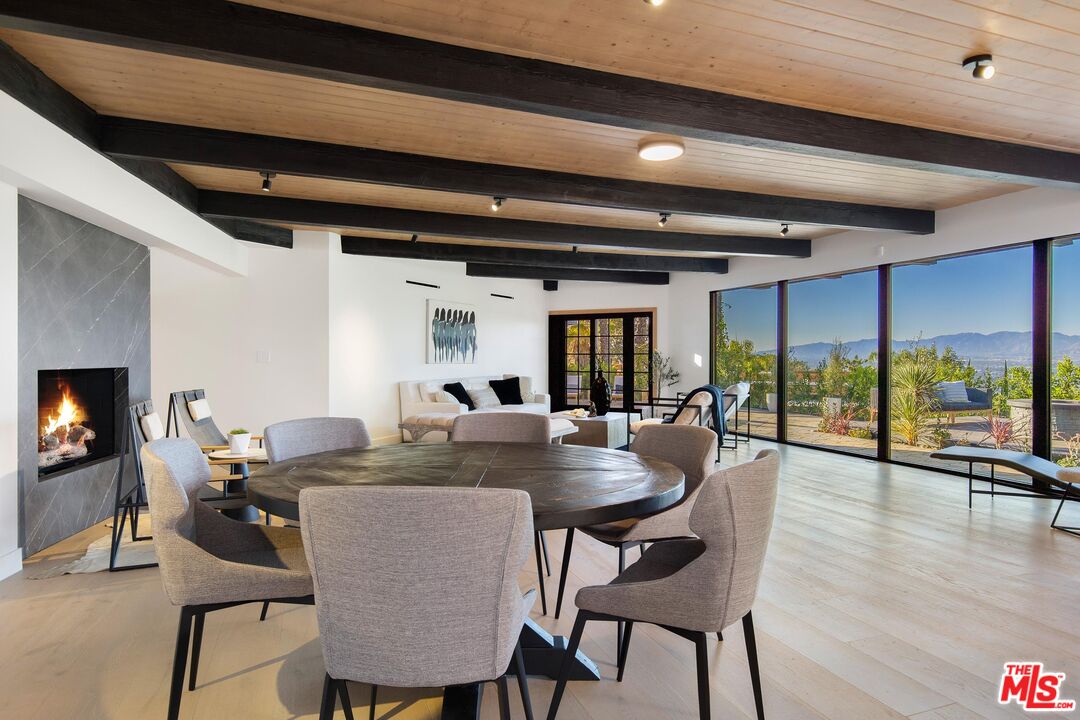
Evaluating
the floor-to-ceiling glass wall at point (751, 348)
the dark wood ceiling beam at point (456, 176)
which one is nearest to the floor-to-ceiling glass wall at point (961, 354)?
the dark wood ceiling beam at point (456, 176)

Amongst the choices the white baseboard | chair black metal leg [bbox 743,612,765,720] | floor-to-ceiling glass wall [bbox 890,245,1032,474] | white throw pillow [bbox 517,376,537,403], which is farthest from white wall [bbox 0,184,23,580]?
floor-to-ceiling glass wall [bbox 890,245,1032,474]

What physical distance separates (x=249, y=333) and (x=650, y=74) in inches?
206

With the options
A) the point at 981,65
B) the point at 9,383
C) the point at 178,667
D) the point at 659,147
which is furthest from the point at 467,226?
the point at 178,667

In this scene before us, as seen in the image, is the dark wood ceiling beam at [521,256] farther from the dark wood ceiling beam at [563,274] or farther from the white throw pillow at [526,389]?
the white throw pillow at [526,389]

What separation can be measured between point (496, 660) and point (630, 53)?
8.08 feet

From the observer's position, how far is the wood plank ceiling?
2389 millimetres

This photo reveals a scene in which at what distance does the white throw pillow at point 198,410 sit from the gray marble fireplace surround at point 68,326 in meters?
0.65

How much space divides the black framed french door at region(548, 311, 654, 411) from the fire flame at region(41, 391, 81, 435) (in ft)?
23.9

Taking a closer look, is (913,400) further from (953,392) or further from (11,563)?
(11,563)

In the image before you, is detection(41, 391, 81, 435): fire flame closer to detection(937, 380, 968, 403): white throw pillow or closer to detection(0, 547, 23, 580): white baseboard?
detection(0, 547, 23, 580): white baseboard

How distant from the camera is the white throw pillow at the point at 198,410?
4297 millimetres

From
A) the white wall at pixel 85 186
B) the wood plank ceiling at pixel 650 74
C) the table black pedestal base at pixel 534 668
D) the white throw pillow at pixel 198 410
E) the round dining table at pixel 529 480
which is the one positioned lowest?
the table black pedestal base at pixel 534 668

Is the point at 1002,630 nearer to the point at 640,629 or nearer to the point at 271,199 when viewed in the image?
the point at 640,629

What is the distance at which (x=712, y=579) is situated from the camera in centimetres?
161
